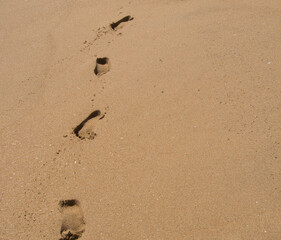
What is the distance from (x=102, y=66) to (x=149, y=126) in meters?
0.67

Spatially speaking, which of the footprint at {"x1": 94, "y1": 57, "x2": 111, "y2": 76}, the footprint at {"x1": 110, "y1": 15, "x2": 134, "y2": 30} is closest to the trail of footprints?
the footprint at {"x1": 94, "y1": 57, "x2": 111, "y2": 76}

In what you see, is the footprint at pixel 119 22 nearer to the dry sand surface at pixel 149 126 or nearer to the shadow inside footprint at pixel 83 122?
the dry sand surface at pixel 149 126

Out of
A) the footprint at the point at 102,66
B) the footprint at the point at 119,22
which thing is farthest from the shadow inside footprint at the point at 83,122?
the footprint at the point at 119,22

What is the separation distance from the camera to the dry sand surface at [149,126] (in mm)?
1542

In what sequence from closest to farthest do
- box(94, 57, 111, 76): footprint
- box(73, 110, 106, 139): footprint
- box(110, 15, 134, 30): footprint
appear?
box(73, 110, 106, 139): footprint
box(94, 57, 111, 76): footprint
box(110, 15, 134, 30): footprint

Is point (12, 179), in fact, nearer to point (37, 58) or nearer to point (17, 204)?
point (17, 204)

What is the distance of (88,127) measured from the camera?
6.16ft

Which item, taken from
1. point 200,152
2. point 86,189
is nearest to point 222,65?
point 200,152

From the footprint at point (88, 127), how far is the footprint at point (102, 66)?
38 cm

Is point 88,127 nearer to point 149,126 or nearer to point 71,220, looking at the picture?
point 149,126

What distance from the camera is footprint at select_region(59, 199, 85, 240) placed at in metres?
1.55

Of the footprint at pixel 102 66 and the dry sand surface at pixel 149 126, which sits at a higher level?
the footprint at pixel 102 66

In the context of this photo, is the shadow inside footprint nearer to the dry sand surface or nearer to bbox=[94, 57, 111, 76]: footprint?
the dry sand surface

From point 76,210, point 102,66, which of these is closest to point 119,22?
point 102,66
